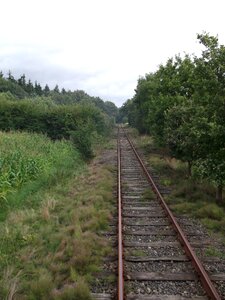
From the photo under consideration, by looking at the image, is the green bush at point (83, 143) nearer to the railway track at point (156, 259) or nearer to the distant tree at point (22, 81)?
the railway track at point (156, 259)

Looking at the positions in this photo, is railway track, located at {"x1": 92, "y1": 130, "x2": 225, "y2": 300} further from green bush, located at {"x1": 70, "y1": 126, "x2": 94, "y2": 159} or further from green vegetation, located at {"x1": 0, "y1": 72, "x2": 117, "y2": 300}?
green bush, located at {"x1": 70, "y1": 126, "x2": 94, "y2": 159}

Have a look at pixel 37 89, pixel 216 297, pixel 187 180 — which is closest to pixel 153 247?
pixel 216 297

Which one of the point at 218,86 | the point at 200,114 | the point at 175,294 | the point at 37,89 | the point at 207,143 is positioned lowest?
the point at 175,294

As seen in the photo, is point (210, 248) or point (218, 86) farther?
point (218, 86)

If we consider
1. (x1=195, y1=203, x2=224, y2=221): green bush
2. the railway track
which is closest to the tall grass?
the railway track

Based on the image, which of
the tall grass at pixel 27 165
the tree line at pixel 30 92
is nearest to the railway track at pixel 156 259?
the tall grass at pixel 27 165

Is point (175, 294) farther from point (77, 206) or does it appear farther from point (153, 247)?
point (77, 206)

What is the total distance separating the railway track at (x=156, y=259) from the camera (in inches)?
249

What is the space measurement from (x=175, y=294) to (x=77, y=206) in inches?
234

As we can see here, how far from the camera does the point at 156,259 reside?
771 centimetres

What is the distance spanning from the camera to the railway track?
6.33m

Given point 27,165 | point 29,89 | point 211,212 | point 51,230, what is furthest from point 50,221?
point 29,89

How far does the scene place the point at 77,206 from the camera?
38.9ft

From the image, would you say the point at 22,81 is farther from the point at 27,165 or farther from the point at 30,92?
the point at 27,165
